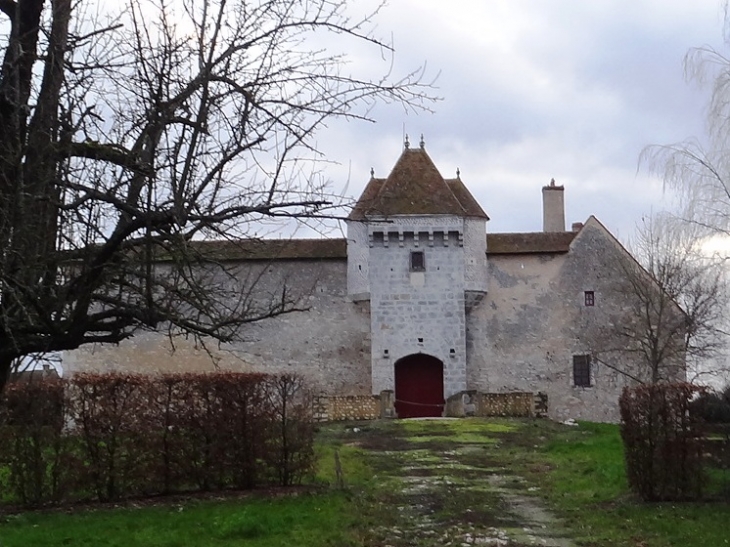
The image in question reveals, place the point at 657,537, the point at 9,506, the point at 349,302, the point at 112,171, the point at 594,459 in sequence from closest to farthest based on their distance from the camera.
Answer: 1. the point at 112,171
2. the point at 657,537
3. the point at 9,506
4. the point at 594,459
5. the point at 349,302

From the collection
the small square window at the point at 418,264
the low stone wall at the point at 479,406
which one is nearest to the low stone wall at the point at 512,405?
the low stone wall at the point at 479,406

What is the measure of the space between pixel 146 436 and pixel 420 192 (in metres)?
19.4

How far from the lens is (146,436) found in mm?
13500

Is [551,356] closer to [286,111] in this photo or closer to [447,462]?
[447,462]

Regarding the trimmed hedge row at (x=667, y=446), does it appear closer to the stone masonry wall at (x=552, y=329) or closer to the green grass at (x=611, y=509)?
the green grass at (x=611, y=509)

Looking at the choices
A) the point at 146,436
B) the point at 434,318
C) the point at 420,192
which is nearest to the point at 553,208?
the point at 420,192

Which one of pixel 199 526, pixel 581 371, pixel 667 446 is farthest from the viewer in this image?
pixel 581 371

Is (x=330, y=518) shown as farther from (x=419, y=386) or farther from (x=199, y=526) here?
(x=419, y=386)

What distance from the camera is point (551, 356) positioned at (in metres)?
32.2

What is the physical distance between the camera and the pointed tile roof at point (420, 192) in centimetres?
3122

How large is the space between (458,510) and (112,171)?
272 inches

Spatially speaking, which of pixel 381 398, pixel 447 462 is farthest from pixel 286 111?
pixel 381 398

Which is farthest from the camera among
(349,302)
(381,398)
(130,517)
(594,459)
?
(349,302)

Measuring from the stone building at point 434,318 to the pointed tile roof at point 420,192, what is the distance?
48 mm
